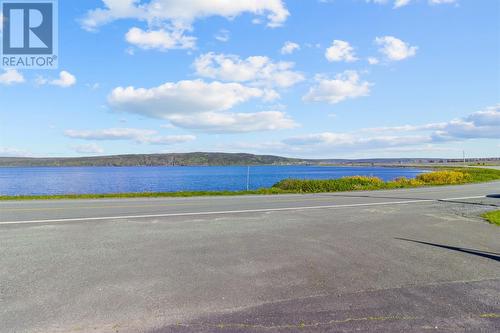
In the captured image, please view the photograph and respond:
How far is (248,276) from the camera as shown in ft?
17.6

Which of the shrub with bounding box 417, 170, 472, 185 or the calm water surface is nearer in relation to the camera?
the shrub with bounding box 417, 170, 472, 185

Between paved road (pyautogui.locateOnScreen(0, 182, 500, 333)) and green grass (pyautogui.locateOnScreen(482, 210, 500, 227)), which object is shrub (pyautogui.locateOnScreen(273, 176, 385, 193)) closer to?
green grass (pyautogui.locateOnScreen(482, 210, 500, 227))

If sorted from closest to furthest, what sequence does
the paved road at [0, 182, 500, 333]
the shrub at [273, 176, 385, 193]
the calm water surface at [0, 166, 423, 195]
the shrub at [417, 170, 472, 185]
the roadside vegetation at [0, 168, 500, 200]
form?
1. the paved road at [0, 182, 500, 333]
2. the roadside vegetation at [0, 168, 500, 200]
3. the shrub at [273, 176, 385, 193]
4. the shrub at [417, 170, 472, 185]
5. the calm water surface at [0, 166, 423, 195]

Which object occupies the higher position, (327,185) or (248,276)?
(327,185)

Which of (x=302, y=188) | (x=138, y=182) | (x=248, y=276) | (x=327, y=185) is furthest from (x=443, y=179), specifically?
(x=138, y=182)

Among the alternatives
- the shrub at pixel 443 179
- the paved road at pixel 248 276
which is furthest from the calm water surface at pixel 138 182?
the paved road at pixel 248 276

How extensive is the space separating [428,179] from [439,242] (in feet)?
89.6

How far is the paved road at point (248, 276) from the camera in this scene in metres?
3.88

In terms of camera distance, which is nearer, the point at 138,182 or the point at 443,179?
the point at 443,179

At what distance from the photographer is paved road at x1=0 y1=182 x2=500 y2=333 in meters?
3.88

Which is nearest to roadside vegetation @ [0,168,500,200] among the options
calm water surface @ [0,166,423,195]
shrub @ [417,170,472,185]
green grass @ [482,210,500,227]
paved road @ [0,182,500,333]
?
shrub @ [417,170,472,185]

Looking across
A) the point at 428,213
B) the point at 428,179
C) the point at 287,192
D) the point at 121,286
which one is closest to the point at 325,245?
the point at 121,286

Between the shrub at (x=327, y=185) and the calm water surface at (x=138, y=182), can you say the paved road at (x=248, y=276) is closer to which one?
the shrub at (x=327, y=185)

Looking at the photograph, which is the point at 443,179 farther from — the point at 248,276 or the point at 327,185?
the point at 248,276
